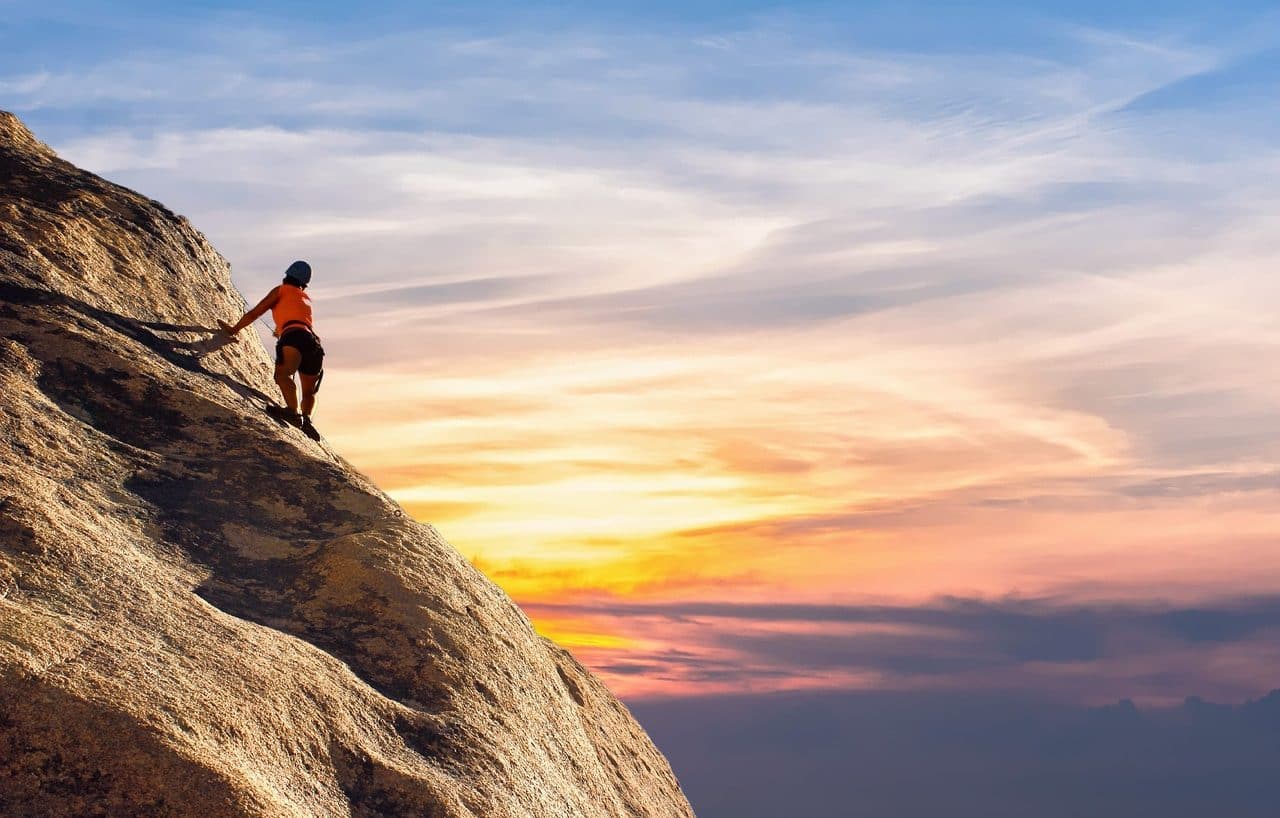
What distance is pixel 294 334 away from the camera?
19.4 metres

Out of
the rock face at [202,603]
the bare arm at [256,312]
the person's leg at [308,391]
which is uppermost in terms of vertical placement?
the bare arm at [256,312]

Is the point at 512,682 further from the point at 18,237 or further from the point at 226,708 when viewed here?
the point at 18,237

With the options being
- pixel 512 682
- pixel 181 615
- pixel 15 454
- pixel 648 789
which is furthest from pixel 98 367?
pixel 648 789

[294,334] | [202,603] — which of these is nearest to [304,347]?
[294,334]

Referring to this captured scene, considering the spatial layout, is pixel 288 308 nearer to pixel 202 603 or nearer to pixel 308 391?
pixel 308 391

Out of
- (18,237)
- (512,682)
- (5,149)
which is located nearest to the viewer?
(512,682)

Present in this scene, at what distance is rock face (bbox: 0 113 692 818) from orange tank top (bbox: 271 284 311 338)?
0.80 metres

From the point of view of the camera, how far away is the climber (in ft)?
63.0

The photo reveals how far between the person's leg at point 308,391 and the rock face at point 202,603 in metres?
0.83

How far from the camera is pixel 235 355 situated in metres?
19.5

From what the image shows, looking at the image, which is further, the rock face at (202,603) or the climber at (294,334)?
the climber at (294,334)

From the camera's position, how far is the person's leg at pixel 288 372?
62.4ft

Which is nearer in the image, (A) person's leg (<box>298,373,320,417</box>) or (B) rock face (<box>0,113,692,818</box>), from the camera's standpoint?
(B) rock face (<box>0,113,692,818</box>)

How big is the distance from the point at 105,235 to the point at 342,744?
1044 cm
